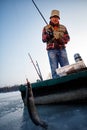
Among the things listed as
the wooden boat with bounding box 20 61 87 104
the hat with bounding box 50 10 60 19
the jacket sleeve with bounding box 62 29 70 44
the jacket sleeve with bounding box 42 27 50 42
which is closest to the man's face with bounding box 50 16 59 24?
the hat with bounding box 50 10 60 19

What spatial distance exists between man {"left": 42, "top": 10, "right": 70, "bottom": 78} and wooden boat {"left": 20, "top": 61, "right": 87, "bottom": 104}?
0.91 metres

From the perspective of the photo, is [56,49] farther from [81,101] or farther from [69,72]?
[81,101]

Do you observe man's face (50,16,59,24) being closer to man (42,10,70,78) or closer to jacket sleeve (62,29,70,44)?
man (42,10,70,78)

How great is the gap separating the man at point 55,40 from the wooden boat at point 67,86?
3.00ft

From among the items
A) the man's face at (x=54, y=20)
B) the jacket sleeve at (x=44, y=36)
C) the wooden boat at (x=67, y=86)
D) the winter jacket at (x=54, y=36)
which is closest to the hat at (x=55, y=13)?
the man's face at (x=54, y=20)

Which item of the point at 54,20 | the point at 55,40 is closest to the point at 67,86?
the point at 55,40

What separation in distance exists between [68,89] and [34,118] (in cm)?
229

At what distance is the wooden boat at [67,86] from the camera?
4879 mm

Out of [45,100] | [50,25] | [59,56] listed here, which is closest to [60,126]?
[45,100]

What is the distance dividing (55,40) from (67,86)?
2.25 metres

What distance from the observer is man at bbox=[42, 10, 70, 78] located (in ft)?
22.2

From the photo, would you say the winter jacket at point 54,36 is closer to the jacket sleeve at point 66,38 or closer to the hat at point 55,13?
the jacket sleeve at point 66,38

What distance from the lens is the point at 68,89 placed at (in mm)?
5293

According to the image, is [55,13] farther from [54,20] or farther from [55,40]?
[55,40]
